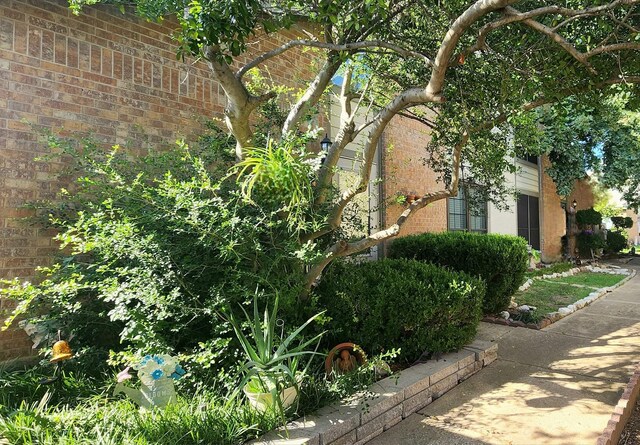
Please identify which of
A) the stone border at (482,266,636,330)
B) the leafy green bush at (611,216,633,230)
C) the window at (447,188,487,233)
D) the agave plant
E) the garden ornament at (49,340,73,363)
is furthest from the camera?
the leafy green bush at (611,216,633,230)

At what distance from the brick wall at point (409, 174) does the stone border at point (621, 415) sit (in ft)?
18.1

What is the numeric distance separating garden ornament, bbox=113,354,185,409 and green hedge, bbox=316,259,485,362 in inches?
65.0

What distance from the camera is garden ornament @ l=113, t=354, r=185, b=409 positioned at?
10.5 ft

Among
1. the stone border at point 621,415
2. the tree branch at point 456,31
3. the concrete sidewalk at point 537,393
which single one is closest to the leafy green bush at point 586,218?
the concrete sidewalk at point 537,393

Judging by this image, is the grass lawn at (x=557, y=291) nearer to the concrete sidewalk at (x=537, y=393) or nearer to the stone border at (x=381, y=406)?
the concrete sidewalk at (x=537, y=393)

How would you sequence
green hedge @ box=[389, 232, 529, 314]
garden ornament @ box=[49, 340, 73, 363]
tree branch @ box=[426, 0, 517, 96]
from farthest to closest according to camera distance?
green hedge @ box=[389, 232, 529, 314] < tree branch @ box=[426, 0, 517, 96] < garden ornament @ box=[49, 340, 73, 363]

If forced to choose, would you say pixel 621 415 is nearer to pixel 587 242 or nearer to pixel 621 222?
pixel 587 242

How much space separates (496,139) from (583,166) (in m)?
9.37

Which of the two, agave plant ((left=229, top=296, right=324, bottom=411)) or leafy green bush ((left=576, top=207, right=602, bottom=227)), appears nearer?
agave plant ((left=229, top=296, right=324, bottom=411))

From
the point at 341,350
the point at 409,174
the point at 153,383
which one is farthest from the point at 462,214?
the point at 153,383

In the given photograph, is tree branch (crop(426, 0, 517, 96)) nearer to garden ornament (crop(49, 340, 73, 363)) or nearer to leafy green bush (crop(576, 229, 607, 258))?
garden ornament (crop(49, 340, 73, 363))

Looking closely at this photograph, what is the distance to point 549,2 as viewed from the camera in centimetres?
515

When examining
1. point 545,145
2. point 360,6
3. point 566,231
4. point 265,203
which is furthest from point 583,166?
point 265,203

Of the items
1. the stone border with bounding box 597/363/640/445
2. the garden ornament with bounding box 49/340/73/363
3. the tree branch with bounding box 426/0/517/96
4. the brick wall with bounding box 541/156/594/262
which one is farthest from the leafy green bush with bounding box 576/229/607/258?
the garden ornament with bounding box 49/340/73/363
